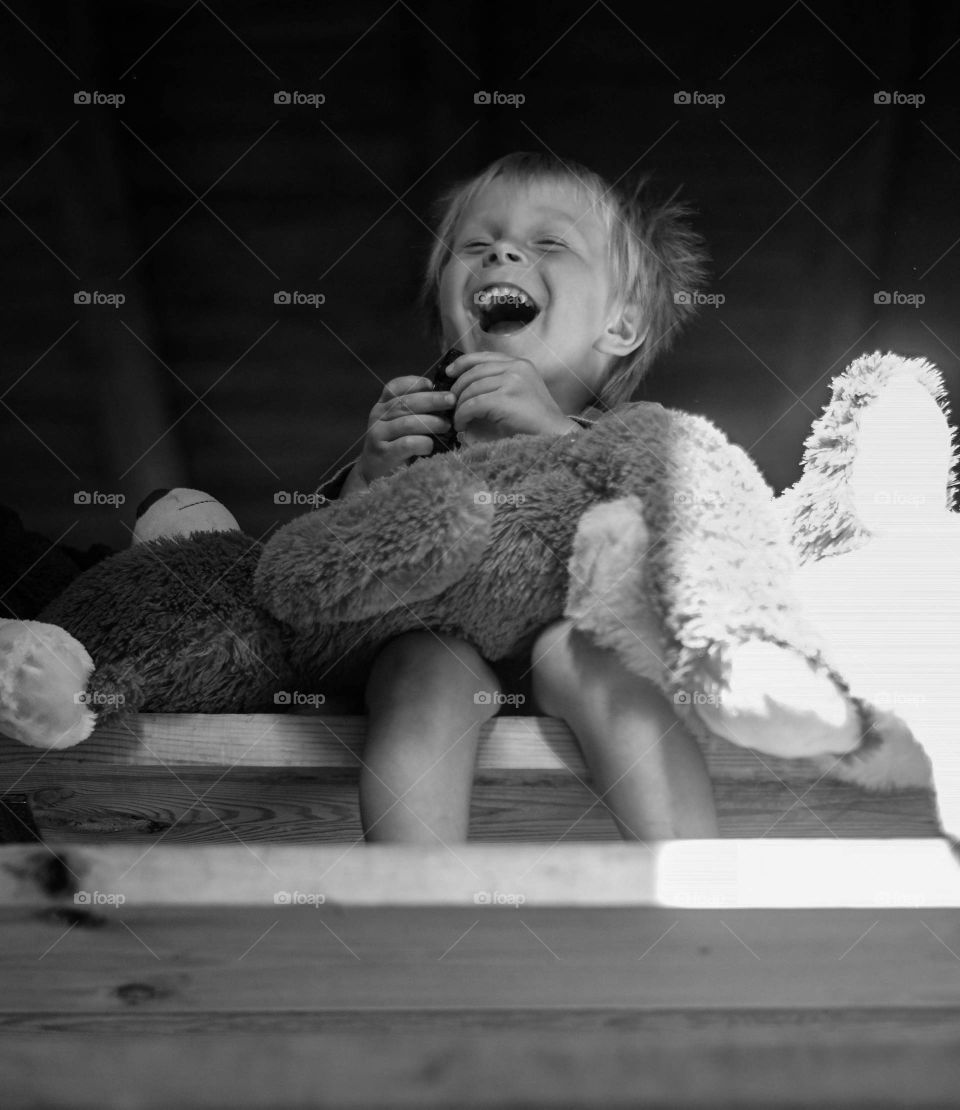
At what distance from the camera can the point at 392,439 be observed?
1.09 meters

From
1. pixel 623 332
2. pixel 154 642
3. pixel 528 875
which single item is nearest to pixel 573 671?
pixel 528 875

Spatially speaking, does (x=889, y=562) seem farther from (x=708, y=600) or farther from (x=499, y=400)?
(x=499, y=400)

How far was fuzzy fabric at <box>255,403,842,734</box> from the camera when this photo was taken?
76 cm

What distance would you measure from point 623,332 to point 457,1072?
0.81 meters

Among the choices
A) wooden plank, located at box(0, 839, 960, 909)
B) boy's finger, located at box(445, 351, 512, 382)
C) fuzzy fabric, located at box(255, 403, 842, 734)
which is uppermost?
boy's finger, located at box(445, 351, 512, 382)

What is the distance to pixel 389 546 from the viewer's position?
31.2 inches

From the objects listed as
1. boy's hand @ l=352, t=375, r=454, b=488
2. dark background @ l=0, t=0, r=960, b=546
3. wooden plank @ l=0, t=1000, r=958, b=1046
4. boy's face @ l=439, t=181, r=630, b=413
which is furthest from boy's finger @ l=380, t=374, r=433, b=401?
dark background @ l=0, t=0, r=960, b=546

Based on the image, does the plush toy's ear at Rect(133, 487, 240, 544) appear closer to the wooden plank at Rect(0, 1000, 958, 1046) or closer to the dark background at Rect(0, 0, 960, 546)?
the wooden plank at Rect(0, 1000, 958, 1046)

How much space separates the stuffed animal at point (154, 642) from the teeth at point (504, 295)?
1.34 ft

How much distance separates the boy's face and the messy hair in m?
0.02

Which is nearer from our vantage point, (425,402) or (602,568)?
(602,568)

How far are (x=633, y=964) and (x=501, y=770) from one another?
192mm

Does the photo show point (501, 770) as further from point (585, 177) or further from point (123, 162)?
point (123, 162)

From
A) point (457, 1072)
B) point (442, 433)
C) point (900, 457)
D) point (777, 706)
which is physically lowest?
point (457, 1072)
